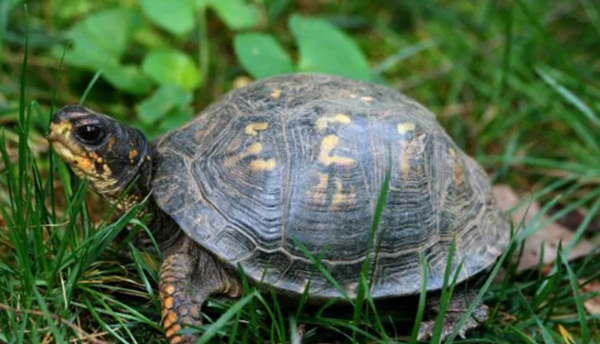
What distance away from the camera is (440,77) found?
15.7 feet


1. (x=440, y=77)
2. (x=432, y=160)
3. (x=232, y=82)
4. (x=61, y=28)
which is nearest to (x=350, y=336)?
(x=432, y=160)

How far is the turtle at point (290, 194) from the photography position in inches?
102

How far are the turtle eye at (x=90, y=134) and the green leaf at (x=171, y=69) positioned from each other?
132cm

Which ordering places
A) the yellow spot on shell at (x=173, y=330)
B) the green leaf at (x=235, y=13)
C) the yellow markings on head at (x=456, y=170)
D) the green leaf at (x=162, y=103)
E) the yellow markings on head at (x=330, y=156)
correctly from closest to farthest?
the yellow spot on shell at (x=173, y=330) → the yellow markings on head at (x=330, y=156) → the yellow markings on head at (x=456, y=170) → the green leaf at (x=162, y=103) → the green leaf at (x=235, y=13)

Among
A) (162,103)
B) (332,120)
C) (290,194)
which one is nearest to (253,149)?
(290,194)

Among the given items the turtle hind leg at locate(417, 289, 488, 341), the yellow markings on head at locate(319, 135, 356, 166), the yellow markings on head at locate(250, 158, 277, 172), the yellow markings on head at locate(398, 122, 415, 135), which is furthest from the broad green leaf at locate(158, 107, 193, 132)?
the turtle hind leg at locate(417, 289, 488, 341)

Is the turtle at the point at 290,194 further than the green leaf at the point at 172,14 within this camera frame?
No

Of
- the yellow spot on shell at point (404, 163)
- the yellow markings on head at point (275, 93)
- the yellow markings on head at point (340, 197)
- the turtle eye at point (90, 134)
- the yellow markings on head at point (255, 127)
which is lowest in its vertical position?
the turtle eye at point (90, 134)

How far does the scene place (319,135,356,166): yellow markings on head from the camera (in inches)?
105

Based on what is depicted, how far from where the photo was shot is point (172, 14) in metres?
3.96

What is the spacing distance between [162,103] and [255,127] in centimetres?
98

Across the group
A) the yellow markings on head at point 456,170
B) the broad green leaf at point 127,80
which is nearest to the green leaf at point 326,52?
the broad green leaf at point 127,80

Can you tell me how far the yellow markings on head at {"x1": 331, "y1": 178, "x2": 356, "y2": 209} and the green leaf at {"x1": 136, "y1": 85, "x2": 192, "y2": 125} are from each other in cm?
125

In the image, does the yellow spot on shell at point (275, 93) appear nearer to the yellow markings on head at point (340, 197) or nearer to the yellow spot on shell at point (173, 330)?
the yellow markings on head at point (340, 197)
